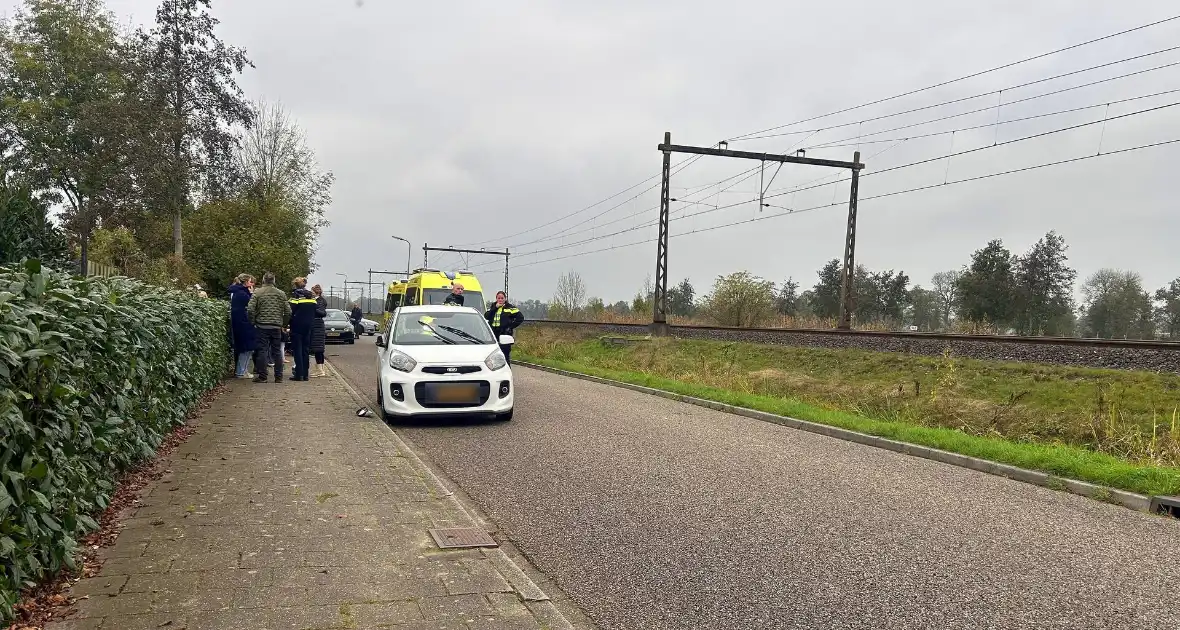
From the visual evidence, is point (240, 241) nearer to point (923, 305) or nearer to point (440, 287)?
point (440, 287)

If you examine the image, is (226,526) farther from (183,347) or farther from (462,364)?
(462,364)

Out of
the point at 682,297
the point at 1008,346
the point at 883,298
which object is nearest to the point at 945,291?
the point at 883,298

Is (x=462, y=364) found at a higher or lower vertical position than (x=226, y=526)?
higher

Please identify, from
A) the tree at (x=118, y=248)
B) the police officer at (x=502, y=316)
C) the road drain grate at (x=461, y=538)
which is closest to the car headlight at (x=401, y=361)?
the road drain grate at (x=461, y=538)

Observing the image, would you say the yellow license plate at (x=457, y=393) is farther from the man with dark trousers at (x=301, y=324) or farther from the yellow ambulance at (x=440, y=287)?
the yellow ambulance at (x=440, y=287)

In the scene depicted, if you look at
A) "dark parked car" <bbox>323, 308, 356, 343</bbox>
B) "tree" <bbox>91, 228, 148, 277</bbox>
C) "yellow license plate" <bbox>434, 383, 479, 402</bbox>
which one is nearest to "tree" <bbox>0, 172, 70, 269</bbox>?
"yellow license plate" <bbox>434, 383, 479, 402</bbox>

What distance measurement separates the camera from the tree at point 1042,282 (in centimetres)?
5209

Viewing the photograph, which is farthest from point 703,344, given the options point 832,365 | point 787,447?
point 787,447

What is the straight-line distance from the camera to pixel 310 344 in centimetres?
1430

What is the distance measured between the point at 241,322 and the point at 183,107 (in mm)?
15505

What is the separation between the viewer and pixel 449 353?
961 centimetres

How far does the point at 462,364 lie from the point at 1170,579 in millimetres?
6964

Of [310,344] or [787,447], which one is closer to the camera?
[787,447]

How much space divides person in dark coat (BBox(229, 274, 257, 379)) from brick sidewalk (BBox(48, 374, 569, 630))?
6293 millimetres
